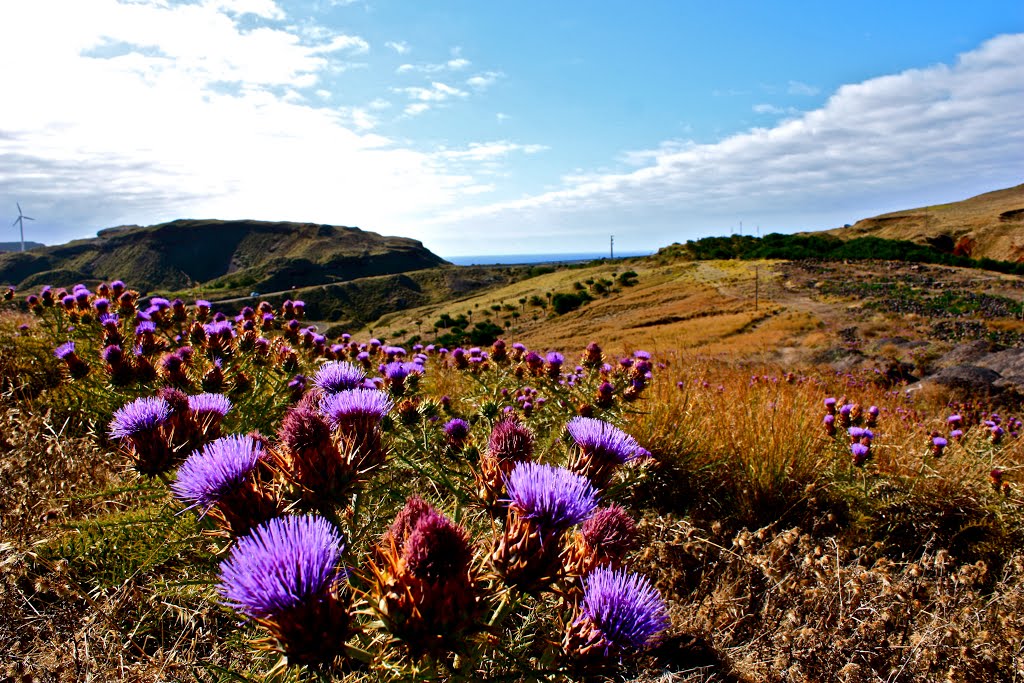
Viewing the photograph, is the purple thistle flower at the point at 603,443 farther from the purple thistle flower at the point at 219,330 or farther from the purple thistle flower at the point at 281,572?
→ the purple thistle flower at the point at 219,330

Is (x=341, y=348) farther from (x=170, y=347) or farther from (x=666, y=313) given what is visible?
(x=666, y=313)

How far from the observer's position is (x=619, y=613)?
1406 mm

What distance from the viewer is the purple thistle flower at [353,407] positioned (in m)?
2.00

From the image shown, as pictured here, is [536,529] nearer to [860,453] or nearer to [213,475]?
[213,475]

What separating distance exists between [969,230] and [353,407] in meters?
79.2

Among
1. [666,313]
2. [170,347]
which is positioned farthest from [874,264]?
[170,347]

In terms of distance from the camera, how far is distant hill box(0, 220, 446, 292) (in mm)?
127688

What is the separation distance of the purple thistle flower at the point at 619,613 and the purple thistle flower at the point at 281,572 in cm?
71

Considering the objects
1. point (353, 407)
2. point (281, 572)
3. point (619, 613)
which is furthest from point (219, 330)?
point (619, 613)

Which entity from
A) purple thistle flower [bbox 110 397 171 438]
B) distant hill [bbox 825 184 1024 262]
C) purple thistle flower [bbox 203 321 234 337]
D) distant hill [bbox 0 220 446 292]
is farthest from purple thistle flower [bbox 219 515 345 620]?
distant hill [bbox 0 220 446 292]

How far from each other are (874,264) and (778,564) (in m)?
47.0

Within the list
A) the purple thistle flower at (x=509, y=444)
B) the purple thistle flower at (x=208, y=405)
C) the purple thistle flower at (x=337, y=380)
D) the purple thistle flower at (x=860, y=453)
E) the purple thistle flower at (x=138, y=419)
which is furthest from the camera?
the purple thistle flower at (x=860, y=453)

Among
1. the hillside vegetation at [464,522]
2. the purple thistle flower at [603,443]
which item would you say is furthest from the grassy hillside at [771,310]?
the purple thistle flower at [603,443]

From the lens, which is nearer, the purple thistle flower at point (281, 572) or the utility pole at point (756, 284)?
the purple thistle flower at point (281, 572)
